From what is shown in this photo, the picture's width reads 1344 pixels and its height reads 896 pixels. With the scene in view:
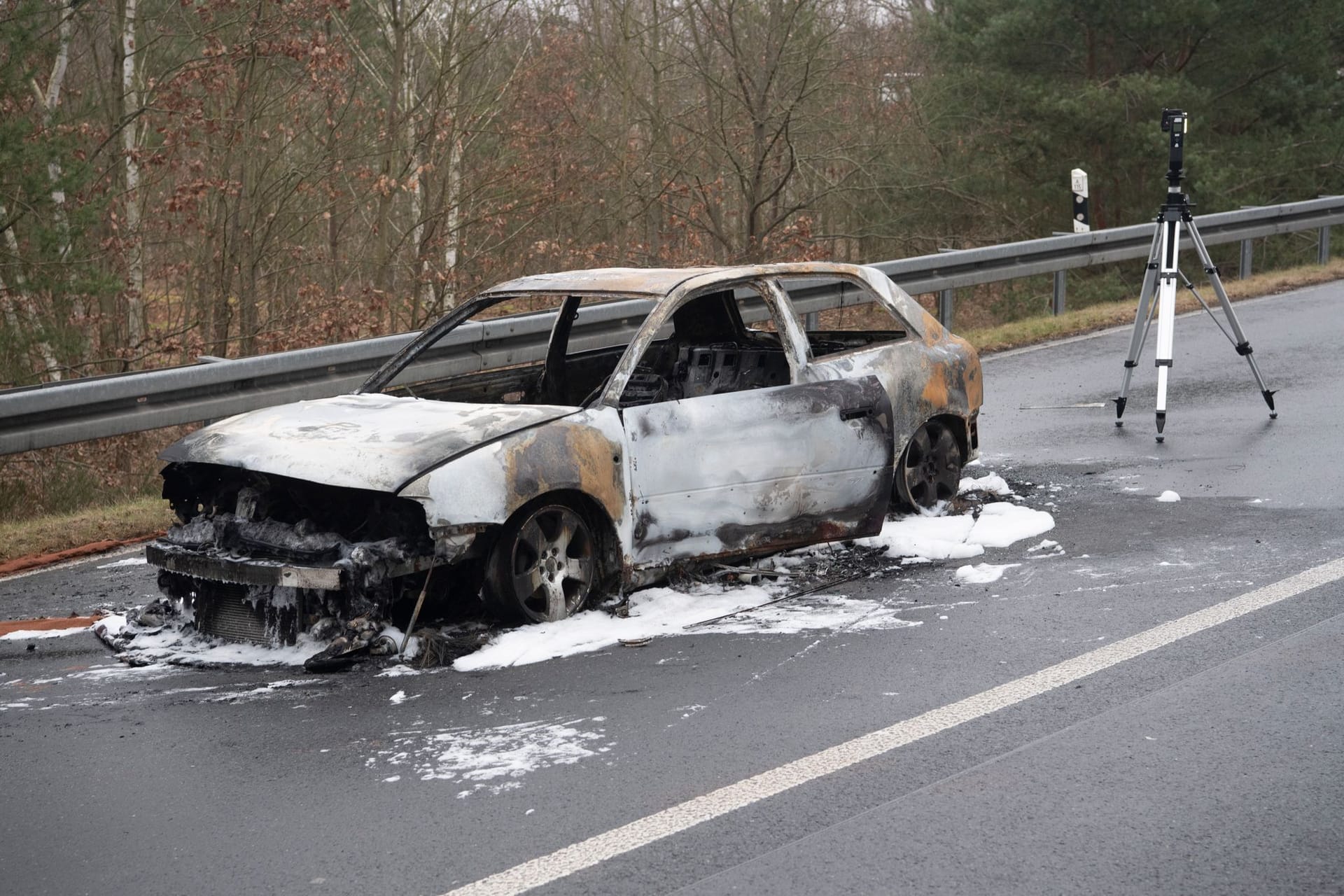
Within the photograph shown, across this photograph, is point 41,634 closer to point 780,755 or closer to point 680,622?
point 680,622

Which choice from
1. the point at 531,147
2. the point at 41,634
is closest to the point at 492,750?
the point at 41,634

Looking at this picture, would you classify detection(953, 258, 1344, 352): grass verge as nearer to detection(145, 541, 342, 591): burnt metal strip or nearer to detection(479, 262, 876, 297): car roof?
detection(479, 262, 876, 297): car roof

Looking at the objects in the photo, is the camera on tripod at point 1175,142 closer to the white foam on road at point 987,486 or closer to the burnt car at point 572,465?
the white foam on road at point 987,486

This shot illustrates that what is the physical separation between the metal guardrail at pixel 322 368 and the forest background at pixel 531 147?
98.0 inches

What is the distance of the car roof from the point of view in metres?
7.20

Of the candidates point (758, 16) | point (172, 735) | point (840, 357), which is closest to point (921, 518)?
point (840, 357)

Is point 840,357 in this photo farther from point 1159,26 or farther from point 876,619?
point 1159,26

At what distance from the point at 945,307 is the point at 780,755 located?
435 inches

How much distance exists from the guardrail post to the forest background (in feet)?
14.0

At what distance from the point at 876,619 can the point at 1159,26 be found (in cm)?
2441

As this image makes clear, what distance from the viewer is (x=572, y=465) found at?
6.30 meters

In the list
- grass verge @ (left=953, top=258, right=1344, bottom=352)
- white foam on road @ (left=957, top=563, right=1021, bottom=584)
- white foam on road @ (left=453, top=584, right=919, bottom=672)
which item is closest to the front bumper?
white foam on road @ (left=453, top=584, right=919, bottom=672)

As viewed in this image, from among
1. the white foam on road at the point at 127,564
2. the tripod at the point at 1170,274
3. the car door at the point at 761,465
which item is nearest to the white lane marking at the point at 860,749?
the car door at the point at 761,465

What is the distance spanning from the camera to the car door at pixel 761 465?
6.70 metres
